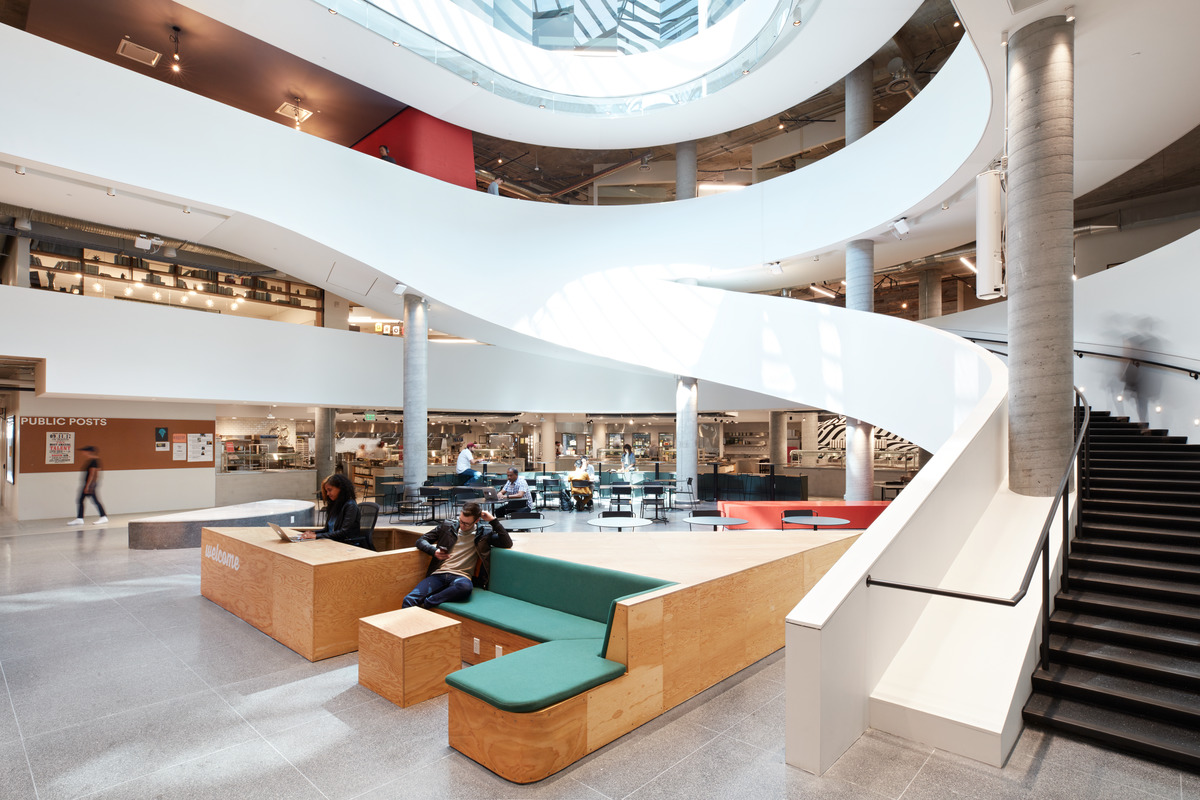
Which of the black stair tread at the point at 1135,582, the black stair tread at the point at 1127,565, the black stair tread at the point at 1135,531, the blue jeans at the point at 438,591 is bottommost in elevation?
the blue jeans at the point at 438,591

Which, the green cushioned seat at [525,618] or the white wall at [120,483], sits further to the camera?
the white wall at [120,483]

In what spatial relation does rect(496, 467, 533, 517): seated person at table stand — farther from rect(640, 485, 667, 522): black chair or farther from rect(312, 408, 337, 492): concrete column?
rect(312, 408, 337, 492): concrete column

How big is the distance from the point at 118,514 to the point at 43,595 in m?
7.95

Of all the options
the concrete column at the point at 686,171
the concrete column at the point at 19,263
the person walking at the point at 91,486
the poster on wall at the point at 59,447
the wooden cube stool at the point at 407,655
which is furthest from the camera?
the concrete column at the point at 686,171

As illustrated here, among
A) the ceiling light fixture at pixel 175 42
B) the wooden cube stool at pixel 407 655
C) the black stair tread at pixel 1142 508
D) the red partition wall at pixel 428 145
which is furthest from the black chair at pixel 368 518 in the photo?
the ceiling light fixture at pixel 175 42

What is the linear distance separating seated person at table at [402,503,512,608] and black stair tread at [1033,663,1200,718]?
4026mm

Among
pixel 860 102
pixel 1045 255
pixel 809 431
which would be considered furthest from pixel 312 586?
pixel 809 431

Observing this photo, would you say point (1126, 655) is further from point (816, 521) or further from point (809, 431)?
point (809, 431)

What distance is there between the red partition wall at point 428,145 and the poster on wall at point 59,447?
9.14 meters

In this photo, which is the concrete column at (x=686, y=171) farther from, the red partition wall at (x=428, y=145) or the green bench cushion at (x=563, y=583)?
the green bench cushion at (x=563, y=583)

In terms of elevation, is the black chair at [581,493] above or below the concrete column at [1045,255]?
below

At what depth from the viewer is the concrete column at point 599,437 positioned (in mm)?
23656

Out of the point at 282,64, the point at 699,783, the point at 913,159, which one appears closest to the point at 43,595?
the point at 699,783

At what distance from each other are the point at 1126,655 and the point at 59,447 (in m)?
17.0
